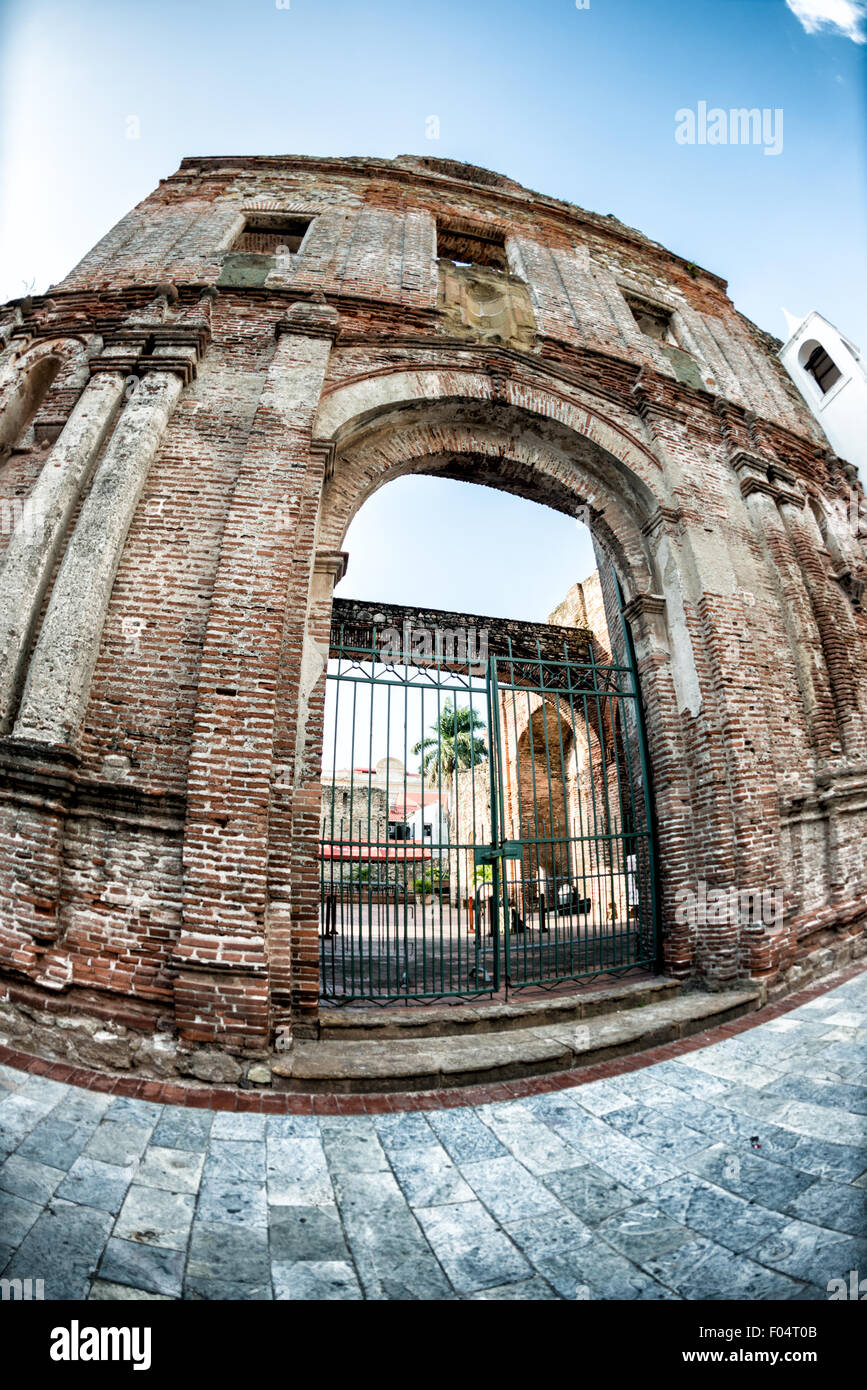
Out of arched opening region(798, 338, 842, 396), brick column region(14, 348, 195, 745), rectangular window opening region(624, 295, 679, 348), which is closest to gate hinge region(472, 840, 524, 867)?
brick column region(14, 348, 195, 745)

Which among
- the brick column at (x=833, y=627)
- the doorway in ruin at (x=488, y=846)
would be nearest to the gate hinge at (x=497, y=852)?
the doorway in ruin at (x=488, y=846)

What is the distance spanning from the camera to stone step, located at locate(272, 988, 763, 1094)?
333 cm

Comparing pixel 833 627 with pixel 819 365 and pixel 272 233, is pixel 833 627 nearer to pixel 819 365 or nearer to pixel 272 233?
pixel 819 365

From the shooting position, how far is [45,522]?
15.5 feet

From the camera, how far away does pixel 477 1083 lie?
347 cm

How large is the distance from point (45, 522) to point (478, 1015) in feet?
18.1

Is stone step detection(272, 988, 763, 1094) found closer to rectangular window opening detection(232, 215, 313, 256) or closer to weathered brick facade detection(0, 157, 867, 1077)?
weathered brick facade detection(0, 157, 867, 1077)

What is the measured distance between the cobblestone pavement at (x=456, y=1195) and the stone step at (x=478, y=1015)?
94 centimetres

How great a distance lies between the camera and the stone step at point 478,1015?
3980 mm

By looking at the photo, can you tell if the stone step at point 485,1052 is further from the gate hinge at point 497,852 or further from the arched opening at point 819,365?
the arched opening at point 819,365

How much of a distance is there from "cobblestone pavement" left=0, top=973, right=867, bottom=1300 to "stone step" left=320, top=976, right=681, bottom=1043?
94 centimetres

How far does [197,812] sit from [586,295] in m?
9.08
